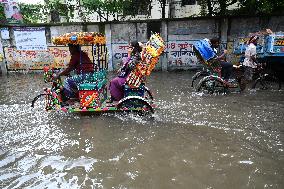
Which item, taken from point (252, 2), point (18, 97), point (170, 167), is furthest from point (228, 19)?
point (170, 167)

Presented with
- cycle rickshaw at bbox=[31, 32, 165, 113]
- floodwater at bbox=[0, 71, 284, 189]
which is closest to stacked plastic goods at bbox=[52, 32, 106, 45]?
cycle rickshaw at bbox=[31, 32, 165, 113]

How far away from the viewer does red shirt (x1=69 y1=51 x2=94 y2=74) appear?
7586 millimetres

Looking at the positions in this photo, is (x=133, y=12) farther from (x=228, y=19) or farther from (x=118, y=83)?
(x=118, y=83)

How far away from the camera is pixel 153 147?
556cm

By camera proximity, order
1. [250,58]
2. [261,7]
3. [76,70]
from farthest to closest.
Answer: [261,7] → [250,58] → [76,70]

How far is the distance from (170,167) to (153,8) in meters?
19.4

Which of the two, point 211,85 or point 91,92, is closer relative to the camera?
point 91,92

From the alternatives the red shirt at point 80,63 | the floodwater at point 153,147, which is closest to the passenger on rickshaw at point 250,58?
the floodwater at point 153,147

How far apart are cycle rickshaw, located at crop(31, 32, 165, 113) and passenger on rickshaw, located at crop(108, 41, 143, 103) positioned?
0.14 m

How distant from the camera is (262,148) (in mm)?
5320

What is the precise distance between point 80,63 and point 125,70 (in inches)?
48.7

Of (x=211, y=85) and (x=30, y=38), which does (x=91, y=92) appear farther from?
(x=30, y=38)

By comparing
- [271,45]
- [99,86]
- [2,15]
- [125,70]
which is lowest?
[99,86]

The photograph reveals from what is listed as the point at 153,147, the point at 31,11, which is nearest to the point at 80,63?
the point at 153,147
